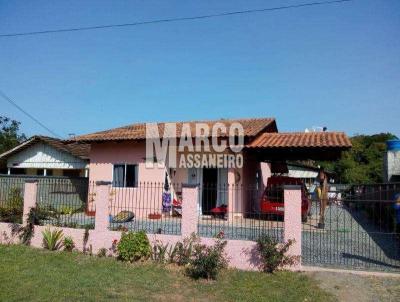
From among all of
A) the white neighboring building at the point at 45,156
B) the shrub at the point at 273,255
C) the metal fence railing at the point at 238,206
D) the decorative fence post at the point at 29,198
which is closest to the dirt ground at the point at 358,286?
the shrub at the point at 273,255

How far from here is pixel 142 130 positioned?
16.9 m

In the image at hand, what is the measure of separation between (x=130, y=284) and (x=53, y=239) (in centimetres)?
362

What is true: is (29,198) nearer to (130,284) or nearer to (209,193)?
(130,284)

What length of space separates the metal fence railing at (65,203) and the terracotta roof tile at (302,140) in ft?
21.7

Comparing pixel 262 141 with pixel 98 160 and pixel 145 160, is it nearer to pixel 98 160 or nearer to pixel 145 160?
pixel 145 160

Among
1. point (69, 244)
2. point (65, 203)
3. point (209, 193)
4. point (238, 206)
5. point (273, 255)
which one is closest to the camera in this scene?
point (273, 255)

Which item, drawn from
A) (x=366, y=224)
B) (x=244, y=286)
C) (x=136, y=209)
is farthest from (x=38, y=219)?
(x=366, y=224)

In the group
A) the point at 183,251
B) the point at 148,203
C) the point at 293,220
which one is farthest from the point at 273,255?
the point at 148,203

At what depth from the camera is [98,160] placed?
1614 centimetres

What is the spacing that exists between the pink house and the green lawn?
5514 millimetres

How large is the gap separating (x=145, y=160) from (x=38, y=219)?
18.7ft

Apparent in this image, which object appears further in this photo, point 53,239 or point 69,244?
point 53,239

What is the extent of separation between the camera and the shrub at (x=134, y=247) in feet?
28.3

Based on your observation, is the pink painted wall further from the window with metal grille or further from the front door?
the front door
